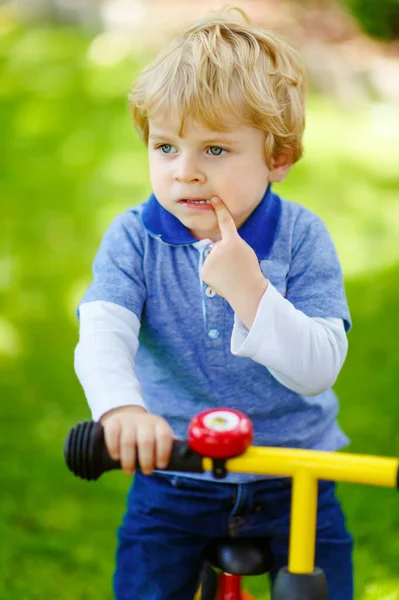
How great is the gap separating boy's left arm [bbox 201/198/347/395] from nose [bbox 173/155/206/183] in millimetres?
114

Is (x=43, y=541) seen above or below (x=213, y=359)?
below

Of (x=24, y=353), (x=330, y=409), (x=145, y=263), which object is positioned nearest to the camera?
(x=145, y=263)

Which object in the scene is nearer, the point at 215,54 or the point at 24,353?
the point at 215,54

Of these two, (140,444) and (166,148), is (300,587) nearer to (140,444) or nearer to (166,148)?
(140,444)

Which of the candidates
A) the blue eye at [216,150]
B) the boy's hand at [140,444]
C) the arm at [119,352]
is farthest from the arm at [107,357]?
the blue eye at [216,150]

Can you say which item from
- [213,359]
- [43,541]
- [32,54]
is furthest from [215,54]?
[32,54]

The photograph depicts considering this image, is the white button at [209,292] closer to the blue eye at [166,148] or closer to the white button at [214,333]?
the white button at [214,333]

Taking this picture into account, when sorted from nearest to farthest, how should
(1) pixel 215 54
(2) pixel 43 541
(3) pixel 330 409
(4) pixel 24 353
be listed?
(1) pixel 215 54 → (3) pixel 330 409 → (2) pixel 43 541 → (4) pixel 24 353

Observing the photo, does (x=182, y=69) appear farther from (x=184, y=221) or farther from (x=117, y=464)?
(x=117, y=464)

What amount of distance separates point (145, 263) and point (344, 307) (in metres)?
0.42

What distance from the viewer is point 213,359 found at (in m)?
2.04

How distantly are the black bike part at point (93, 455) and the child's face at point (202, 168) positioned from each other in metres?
0.54

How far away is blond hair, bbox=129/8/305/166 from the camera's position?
183cm

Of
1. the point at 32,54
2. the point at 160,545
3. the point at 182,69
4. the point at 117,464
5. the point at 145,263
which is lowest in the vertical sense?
the point at 160,545
